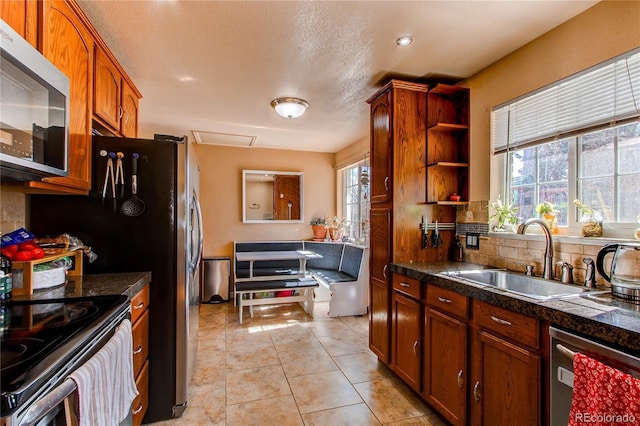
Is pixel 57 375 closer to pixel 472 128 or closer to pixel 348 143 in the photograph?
pixel 472 128

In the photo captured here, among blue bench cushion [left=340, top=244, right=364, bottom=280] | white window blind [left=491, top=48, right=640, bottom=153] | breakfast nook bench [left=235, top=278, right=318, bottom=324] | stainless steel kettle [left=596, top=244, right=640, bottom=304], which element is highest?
white window blind [left=491, top=48, right=640, bottom=153]

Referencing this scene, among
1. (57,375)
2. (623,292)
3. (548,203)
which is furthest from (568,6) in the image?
(57,375)

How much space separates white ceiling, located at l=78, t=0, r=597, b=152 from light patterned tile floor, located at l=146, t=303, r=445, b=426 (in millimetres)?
2408

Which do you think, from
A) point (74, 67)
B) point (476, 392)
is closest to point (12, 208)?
point (74, 67)

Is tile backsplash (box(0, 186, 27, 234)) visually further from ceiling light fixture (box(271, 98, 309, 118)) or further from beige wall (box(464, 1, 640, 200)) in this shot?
beige wall (box(464, 1, 640, 200))

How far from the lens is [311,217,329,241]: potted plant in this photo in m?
5.30

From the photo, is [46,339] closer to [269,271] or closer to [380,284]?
[380,284]

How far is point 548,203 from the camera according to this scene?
202cm

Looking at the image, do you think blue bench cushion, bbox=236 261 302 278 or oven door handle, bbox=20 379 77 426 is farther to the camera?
blue bench cushion, bbox=236 261 302 278

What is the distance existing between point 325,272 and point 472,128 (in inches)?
111

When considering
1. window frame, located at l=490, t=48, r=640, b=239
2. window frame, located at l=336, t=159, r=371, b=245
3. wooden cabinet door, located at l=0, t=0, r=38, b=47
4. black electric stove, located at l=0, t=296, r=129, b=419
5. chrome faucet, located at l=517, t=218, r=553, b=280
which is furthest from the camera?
window frame, located at l=336, t=159, r=371, b=245

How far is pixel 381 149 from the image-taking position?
2.64m

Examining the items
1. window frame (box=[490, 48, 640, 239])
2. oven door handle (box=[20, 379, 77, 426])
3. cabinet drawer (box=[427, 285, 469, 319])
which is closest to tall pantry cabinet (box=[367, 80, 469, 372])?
window frame (box=[490, 48, 640, 239])

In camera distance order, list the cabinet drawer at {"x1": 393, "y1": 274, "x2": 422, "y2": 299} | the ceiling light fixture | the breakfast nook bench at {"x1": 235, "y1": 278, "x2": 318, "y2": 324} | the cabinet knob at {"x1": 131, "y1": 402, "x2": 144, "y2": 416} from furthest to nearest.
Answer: the breakfast nook bench at {"x1": 235, "y1": 278, "x2": 318, "y2": 324}, the ceiling light fixture, the cabinet drawer at {"x1": 393, "y1": 274, "x2": 422, "y2": 299}, the cabinet knob at {"x1": 131, "y1": 402, "x2": 144, "y2": 416}
